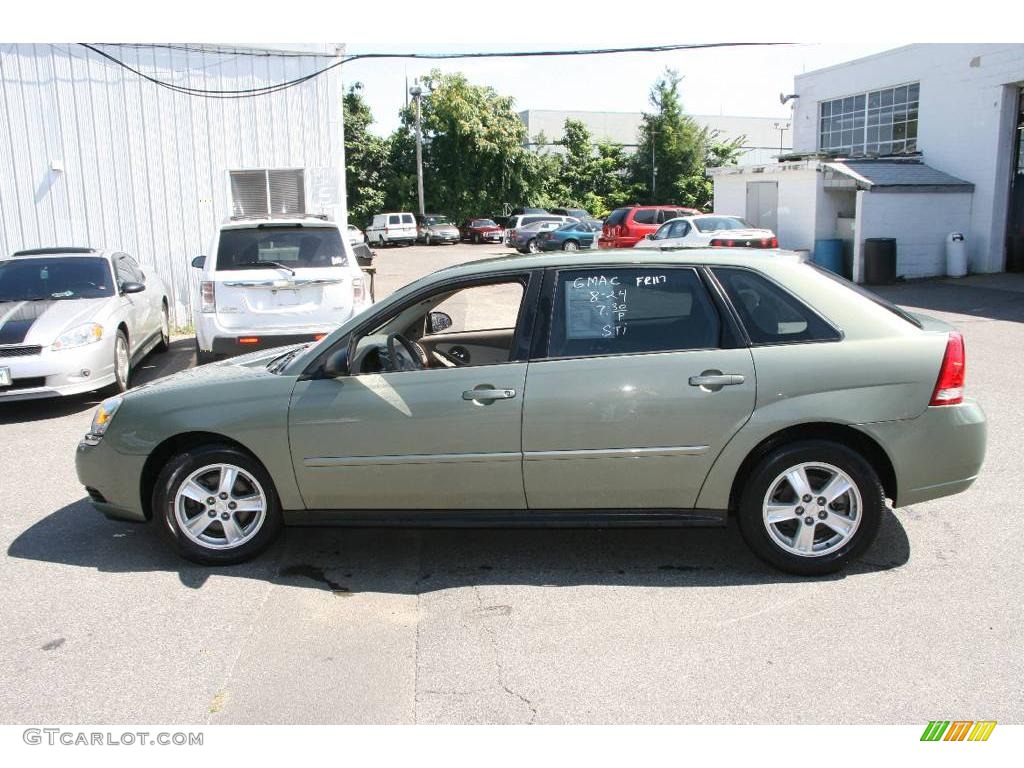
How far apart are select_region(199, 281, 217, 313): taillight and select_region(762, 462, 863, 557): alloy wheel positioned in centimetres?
629

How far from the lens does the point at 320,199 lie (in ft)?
47.8

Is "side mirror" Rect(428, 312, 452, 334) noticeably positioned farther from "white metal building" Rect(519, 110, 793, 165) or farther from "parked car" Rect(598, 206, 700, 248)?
"white metal building" Rect(519, 110, 793, 165)

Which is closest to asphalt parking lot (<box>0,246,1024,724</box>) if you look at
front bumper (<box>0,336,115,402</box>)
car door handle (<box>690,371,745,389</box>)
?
car door handle (<box>690,371,745,389</box>)

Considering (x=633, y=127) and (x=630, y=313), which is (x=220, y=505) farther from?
(x=633, y=127)

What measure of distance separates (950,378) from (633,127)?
64653 millimetres

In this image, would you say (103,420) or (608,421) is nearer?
(608,421)

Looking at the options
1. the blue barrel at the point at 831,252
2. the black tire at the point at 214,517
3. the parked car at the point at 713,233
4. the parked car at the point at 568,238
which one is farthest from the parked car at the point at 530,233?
the black tire at the point at 214,517

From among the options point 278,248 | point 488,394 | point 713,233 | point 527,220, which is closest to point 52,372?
point 278,248

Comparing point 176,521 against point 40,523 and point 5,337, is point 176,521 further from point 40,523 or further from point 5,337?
point 5,337

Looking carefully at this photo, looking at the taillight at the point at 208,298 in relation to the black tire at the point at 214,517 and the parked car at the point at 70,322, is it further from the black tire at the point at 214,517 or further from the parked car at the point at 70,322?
the black tire at the point at 214,517

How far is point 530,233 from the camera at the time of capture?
118ft

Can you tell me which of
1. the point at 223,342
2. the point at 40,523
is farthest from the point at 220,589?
the point at 223,342

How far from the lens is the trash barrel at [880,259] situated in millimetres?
20438

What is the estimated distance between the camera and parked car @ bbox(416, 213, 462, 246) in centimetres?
4384
